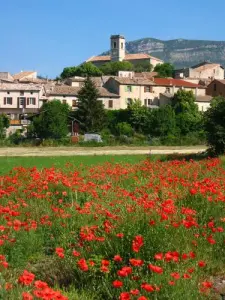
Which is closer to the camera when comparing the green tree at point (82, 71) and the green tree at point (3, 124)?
the green tree at point (3, 124)

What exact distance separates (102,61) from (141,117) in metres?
115

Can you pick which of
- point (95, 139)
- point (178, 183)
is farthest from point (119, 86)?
point (178, 183)

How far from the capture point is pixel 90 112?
256 feet

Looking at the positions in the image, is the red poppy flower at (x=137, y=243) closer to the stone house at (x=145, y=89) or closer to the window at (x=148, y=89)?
the stone house at (x=145, y=89)

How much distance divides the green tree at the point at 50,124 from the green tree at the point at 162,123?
45.3ft

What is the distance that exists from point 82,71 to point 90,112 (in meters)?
64.1

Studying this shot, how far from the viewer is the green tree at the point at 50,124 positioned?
237 feet

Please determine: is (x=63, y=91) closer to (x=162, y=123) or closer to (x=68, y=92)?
(x=68, y=92)

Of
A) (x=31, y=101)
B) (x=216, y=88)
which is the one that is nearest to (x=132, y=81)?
(x=31, y=101)

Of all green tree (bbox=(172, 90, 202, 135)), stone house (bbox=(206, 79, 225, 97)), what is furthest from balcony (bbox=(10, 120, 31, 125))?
stone house (bbox=(206, 79, 225, 97))

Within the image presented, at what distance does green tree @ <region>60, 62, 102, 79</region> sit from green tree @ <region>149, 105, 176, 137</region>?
57.3 m

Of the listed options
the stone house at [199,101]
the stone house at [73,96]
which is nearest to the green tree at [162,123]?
the stone house at [73,96]

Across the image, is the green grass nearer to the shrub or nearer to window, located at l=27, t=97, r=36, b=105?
the shrub

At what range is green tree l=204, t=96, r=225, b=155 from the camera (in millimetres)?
37062
